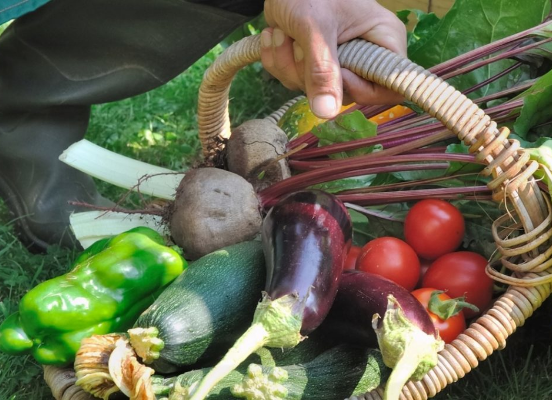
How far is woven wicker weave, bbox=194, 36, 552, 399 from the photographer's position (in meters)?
1.23

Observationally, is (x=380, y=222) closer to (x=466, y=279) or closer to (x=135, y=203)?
(x=466, y=279)

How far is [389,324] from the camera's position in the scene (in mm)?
1132

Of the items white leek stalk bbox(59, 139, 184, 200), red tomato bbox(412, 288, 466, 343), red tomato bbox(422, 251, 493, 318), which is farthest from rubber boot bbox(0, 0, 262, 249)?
red tomato bbox(412, 288, 466, 343)

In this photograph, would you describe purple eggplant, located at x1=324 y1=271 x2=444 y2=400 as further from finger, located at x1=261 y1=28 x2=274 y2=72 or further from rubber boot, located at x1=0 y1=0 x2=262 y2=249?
rubber boot, located at x1=0 y1=0 x2=262 y2=249

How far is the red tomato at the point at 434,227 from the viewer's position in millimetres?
1569

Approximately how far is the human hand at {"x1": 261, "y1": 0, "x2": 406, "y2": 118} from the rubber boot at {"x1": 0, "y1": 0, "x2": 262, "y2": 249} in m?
0.59

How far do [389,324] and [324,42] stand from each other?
56 centimetres

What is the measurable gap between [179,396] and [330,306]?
1.06ft

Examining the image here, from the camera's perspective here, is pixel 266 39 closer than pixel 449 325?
No

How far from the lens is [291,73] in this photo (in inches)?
59.9

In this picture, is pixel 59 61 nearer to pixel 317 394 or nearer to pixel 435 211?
pixel 435 211

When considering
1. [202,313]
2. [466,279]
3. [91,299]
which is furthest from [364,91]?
[91,299]

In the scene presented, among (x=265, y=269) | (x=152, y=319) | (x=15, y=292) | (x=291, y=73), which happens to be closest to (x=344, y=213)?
(x=265, y=269)

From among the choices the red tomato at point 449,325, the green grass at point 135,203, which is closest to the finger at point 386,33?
the red tomato at point 449,325
